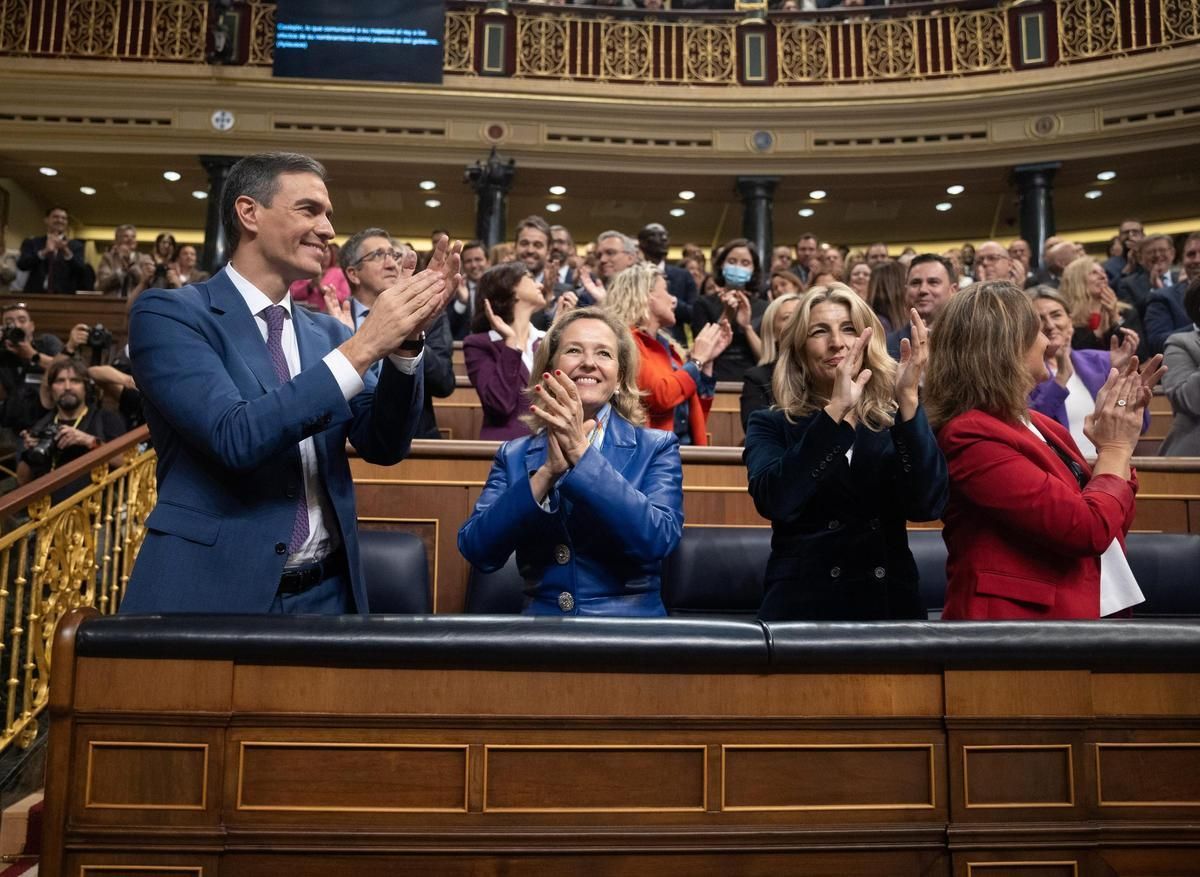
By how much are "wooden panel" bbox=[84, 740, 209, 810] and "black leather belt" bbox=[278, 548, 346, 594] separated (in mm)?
324

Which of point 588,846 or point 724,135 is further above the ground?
point 724,135

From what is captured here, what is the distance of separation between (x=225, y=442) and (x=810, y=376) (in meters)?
1.00

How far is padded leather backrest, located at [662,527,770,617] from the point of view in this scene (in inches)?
90.7

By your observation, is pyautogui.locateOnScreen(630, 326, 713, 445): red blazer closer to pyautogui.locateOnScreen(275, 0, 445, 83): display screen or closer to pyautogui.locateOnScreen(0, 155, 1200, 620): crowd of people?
pyautogui.locateOnScreen(0, 155, 1200, 620): crowd of people

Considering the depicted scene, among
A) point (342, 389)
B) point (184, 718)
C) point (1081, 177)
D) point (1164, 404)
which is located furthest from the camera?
point (1081, 177)

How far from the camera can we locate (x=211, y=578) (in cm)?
131

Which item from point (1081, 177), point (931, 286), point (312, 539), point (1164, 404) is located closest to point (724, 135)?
point (1081, 177)

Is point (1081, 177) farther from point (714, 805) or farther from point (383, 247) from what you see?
point (714, 805)

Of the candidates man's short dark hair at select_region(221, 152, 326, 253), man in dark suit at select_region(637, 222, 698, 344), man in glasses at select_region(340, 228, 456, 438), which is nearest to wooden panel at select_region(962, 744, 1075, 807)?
man's short dark hair at select_region(221, 152, 326, 253)

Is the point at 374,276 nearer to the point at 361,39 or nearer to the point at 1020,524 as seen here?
the point at 1020,524

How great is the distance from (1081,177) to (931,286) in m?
7.05

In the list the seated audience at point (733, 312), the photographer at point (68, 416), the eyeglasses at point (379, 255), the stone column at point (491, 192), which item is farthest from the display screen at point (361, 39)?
the eyeglasses at point (379, 255)

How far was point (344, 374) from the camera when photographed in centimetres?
131

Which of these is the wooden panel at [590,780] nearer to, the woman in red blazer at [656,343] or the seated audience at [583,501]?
the seated audience at [583,501]
